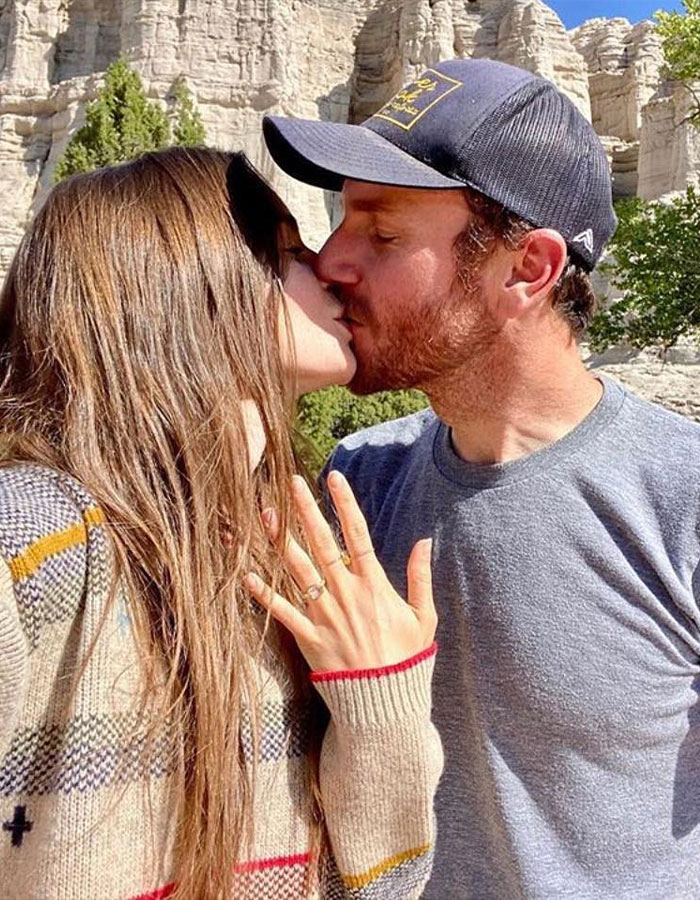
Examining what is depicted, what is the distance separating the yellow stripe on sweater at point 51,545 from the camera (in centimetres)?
104

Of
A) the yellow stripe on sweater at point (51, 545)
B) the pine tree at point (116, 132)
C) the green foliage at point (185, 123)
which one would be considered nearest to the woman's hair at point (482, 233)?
the yellow stripe on sweater at point (51, 545)

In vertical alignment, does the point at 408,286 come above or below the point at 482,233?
below

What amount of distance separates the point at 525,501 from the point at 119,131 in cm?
1668

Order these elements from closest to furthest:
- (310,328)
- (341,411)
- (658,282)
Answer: (310,328) < (658,282) < (341,411)

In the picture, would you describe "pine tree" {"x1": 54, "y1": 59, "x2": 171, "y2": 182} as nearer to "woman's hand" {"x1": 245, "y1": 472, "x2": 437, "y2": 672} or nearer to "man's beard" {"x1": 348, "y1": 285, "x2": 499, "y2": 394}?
"man's beard" {"x1": 348, "y1": 285, "x2": 499, "y2": 394}

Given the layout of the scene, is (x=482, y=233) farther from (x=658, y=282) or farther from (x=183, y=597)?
(x=658, y=282)

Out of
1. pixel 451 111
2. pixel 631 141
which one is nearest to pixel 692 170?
pixel 631 141

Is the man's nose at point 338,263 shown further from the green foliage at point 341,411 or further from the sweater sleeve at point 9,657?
the green foliage at point 341,411

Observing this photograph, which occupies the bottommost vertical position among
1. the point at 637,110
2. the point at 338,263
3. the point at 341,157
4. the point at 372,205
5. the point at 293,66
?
the point at 637,110

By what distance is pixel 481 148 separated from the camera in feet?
5.40

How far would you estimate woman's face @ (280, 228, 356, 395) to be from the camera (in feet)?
5.04

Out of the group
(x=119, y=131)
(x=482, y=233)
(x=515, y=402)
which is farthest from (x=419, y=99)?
(x=119, y=131)

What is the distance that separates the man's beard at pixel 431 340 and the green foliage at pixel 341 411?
8679 millimetres

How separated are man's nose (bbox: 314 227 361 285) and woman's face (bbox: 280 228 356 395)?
23mm
